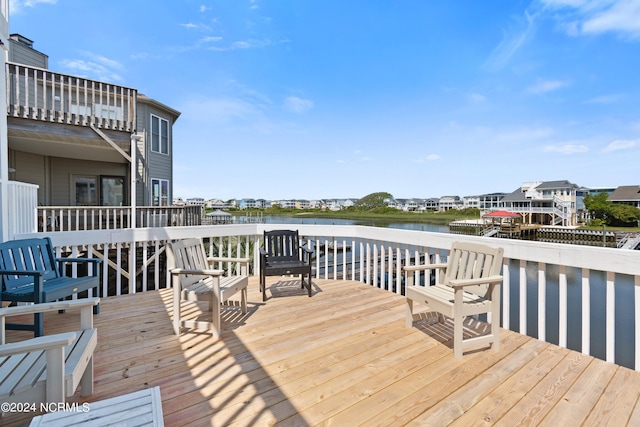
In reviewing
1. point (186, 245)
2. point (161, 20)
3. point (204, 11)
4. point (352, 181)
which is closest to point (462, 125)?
point (204, 11)

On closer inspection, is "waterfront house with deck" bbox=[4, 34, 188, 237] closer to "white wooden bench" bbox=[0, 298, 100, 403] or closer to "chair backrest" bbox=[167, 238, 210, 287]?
"chair backrest" bbox=[167, 238, 210, 287]

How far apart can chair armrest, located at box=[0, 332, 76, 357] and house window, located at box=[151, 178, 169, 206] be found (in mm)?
10977

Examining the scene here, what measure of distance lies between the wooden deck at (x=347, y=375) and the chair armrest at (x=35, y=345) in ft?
2.28

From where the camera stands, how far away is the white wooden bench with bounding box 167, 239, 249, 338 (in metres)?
2.62

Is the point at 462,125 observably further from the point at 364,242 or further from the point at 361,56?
the point at 364,242

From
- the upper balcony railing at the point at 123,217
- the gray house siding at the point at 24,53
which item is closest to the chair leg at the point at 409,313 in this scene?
the upper balcony railing at the point at 123,217

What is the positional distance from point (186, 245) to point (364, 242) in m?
2.60

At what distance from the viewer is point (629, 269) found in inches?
82.7

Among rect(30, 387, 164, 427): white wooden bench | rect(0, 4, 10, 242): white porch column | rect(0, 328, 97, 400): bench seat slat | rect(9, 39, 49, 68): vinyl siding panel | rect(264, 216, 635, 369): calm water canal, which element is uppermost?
rect(9, 39, 49, 68): vinyl siding panel

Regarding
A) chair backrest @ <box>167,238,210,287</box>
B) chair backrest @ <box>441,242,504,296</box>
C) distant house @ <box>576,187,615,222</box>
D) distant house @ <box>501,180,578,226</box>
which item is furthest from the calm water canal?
distant house @ <box>576,187,615,222</box>

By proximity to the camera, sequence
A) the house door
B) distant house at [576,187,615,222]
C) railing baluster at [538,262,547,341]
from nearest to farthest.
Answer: railing baluster at [538,262,547,341] < the house door < distant house at [576,187,615,222]

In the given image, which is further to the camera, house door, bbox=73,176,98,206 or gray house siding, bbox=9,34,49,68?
house door, bbox=73,176,98,206

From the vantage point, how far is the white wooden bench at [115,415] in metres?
1.02

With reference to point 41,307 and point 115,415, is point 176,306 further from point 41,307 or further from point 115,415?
point 115,415
